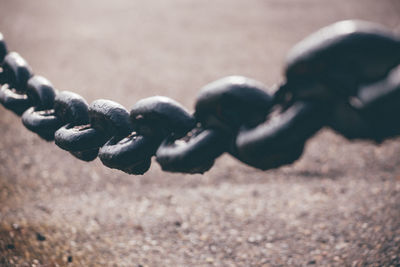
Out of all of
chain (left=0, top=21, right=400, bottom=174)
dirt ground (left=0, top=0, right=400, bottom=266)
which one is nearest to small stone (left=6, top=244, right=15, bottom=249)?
dirt ground (left=0, top=0, right=400, bottom=266)

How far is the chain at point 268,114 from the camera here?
2.50 feet

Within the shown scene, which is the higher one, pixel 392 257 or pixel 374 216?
pixel 374 216

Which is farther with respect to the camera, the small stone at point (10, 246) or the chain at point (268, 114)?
the small stone at point (10, 246)

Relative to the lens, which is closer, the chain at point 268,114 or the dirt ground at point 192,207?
the chain at point 268,114

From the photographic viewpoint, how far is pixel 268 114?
0.91m

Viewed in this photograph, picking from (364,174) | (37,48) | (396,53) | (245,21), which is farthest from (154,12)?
(396,53)

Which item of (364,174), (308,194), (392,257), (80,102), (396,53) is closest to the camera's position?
(396,53)

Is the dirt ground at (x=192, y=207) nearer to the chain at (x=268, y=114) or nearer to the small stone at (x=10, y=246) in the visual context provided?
the small stone at (x=10, y=246)

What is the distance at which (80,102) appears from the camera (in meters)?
1.31

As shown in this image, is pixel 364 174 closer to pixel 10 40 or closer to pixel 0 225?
pixel 0 225

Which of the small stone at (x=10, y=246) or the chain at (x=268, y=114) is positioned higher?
the chain at (x=268, y=114)

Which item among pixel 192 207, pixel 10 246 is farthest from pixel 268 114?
pixel 10 246

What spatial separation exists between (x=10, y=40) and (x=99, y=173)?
4867 millimetres

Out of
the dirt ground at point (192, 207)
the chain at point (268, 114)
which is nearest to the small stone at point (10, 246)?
the dirt ground at point (192, 207)
